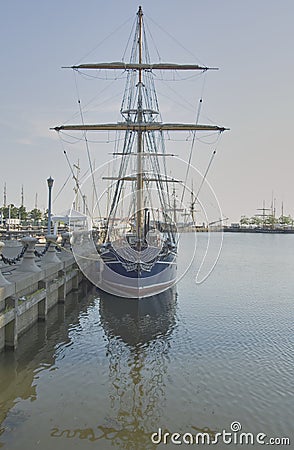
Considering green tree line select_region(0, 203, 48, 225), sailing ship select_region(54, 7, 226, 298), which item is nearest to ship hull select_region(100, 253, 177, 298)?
sailing ship select_region(54, 7, 226, 298)

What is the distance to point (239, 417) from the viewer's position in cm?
964

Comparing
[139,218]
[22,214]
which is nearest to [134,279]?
[139,218]

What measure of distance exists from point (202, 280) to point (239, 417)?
80.8 ft

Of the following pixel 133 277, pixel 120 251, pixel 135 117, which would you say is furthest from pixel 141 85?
pixel 133 277

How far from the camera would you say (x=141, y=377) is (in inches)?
474

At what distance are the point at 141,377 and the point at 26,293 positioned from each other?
14.6 feet

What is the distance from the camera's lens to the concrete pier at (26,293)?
470 inches

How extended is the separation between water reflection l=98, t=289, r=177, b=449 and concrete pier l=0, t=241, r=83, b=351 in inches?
89.6

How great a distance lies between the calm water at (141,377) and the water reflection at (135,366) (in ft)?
0.08

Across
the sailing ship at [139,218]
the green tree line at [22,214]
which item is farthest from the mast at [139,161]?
the green tree line at [22,214]

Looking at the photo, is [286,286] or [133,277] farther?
[286,286]

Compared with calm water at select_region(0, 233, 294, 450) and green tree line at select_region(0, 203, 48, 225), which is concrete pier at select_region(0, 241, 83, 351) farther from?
green tree line at select_region(0, 203, 48, 225)

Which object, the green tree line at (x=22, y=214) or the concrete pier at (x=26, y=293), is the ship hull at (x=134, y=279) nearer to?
the concrete pier at (x=26, y=293)

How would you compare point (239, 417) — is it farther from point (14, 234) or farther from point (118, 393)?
point (14, 234)
